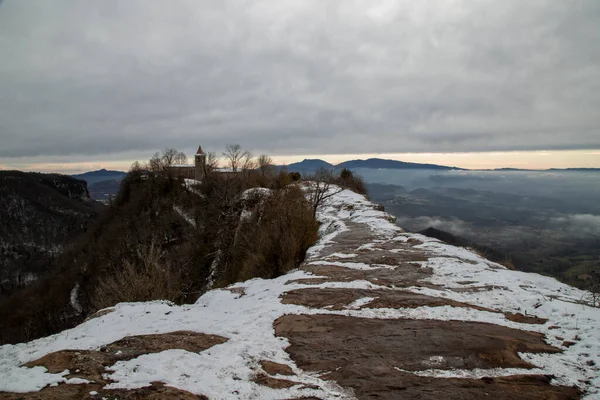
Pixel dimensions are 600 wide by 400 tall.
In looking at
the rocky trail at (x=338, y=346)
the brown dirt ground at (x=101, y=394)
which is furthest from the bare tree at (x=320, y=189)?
the brown dirt ground at (x=101, y=394)

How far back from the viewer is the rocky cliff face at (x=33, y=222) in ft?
384

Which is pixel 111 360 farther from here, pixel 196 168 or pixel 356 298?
pixel 196 168

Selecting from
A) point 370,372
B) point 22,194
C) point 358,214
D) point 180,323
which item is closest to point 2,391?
point 180,323

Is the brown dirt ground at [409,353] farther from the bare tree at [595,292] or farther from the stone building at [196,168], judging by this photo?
the stone building at [196,168]

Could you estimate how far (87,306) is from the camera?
39000mm

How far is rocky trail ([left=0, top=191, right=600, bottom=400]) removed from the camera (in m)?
4.61

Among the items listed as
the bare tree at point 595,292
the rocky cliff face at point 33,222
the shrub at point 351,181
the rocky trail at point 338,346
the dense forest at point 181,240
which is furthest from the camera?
the rocky cliff face at point 33,222

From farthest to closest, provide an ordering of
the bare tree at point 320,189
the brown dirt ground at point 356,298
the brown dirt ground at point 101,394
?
the bare tree at point 320,189 < the brown dirt ground at point 356,298 < the brown dirt ground at point 101,394

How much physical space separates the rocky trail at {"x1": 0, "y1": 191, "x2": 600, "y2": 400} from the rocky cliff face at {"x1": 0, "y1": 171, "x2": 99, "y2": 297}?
129m

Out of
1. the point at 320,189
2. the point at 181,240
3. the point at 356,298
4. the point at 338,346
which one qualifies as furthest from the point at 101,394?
the point at 181,240

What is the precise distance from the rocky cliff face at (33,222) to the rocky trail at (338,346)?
129 meters

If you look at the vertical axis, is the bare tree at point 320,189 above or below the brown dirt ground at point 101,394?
above

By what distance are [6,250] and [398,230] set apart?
528 ft

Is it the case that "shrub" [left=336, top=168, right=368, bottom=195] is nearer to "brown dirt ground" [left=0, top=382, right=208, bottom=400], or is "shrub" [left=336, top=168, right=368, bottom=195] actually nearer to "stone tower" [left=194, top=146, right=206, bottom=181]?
"stone tower" [left=194, top=146, right=206, bottom=181]
